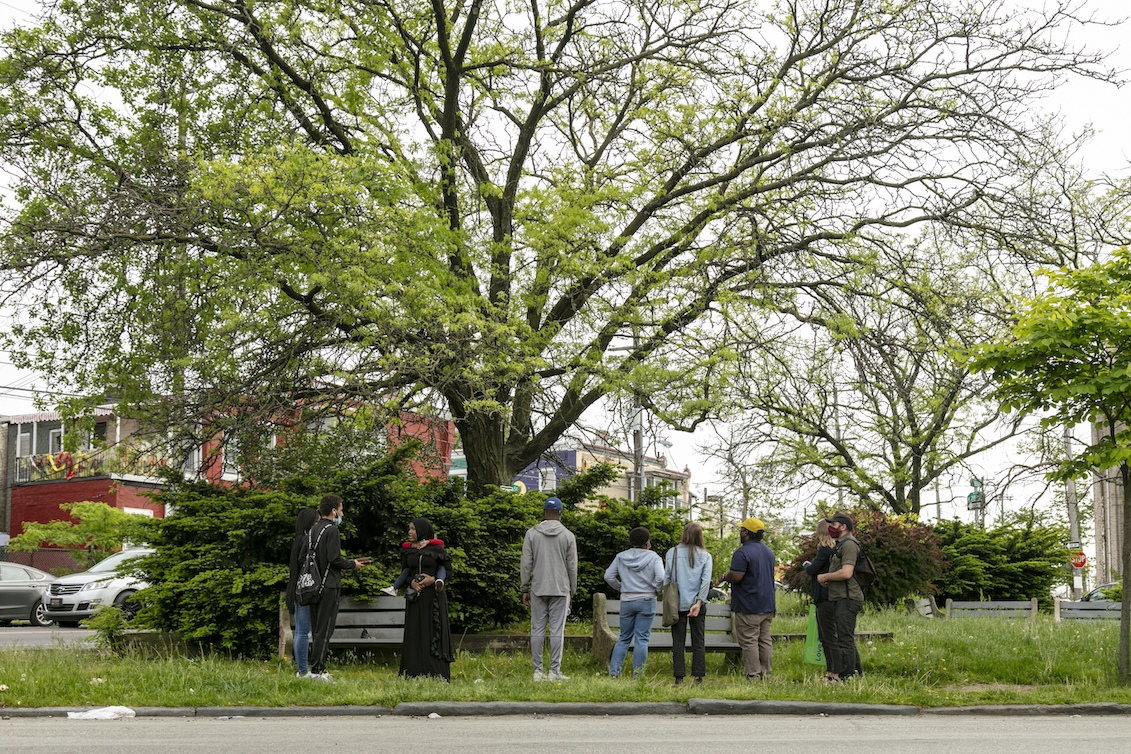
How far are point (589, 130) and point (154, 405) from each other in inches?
365

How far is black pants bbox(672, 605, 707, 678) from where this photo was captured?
1023cm

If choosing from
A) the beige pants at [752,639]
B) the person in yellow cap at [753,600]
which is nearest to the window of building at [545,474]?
the person in yellow cap at [753,600]

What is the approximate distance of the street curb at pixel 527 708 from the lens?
28.5 ft

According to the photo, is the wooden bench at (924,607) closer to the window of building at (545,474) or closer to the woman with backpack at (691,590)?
the window of building at (545,474)

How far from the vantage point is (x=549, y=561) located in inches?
411

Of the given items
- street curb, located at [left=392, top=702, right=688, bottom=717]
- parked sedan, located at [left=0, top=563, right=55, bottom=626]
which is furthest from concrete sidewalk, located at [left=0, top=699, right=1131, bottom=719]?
parked sedan, located at [left=0, top=563, right=55, bottom=626]

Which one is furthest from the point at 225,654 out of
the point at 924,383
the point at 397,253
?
the point at 924,383

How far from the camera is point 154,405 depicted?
13844mm

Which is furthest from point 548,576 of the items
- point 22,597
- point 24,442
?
point 24,442

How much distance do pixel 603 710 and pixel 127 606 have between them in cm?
988

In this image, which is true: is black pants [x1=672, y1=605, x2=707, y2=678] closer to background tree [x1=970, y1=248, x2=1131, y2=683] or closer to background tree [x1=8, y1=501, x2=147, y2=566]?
background tree [x1=970, y1=248, x2=1131, y2=683]

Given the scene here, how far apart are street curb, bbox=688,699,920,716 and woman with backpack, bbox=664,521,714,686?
139 cm

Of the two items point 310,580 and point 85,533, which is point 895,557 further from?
point 85,533

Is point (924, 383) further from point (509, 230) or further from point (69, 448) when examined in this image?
point (69, 448)
